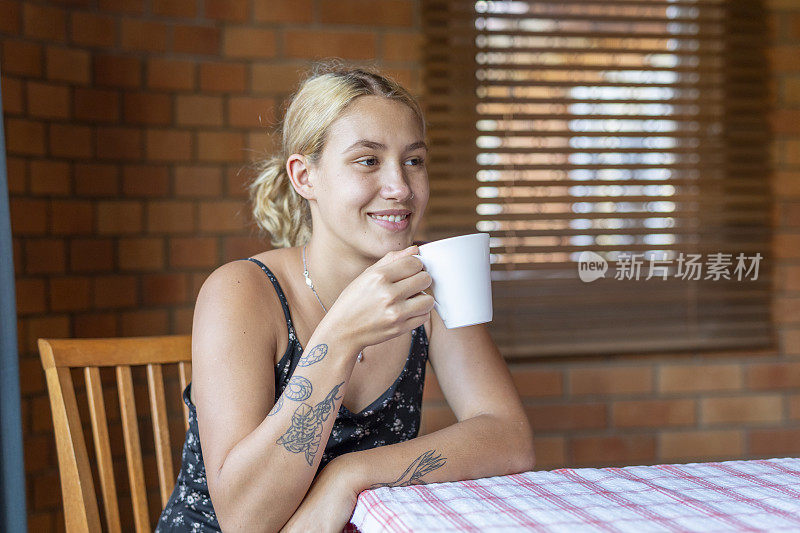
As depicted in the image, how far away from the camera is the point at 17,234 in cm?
171

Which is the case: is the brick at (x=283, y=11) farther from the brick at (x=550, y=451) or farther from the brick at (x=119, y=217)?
the brick at (x=550, y=451)

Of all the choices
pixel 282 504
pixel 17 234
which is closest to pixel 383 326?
pixel 282 504

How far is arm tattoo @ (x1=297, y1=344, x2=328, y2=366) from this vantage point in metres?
0.99

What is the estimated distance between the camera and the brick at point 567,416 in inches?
84.5

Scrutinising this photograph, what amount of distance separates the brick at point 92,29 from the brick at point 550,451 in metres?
1.48

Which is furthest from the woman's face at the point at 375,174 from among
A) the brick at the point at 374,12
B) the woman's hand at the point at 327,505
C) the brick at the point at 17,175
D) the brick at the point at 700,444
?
the brick at the point at 700,444

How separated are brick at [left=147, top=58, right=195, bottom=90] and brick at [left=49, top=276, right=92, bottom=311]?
1.66 feet

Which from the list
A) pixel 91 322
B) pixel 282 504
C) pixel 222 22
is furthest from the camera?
pixel 222 22

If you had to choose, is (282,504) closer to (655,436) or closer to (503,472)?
(503,472)

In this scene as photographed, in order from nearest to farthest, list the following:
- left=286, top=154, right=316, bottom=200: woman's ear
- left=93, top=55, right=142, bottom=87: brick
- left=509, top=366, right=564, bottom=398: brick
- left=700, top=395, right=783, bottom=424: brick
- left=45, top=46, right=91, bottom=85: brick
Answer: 1. left=286, top=154, right=316, bottom=200: woman's ear
2. left=45, top=46, right=91, bottom=85: brick
3. left=93, top=55, right=142, bottom=87: brick
4. left=509, top=366, right=564, bottom=398: brick
5. left=700, top=395, right=783, bottom=424: brick

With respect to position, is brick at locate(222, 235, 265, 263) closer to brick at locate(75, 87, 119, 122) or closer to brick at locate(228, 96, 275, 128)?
brick at locate(228, 96, 275, 128)

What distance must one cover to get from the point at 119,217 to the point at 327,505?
4.03ft

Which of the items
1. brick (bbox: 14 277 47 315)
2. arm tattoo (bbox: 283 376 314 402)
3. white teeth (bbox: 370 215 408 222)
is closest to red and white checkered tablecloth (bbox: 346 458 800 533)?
arm tattoo (bbox: 283 376 314 402)

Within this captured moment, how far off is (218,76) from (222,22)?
0.13m
